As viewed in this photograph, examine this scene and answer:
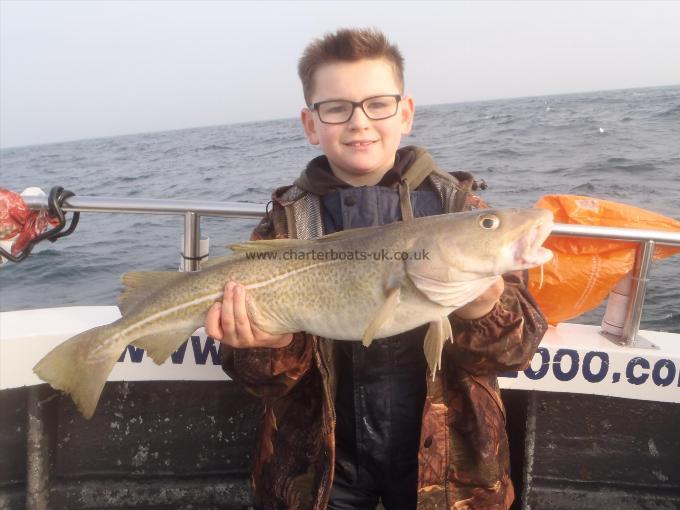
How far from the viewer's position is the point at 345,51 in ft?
8.60

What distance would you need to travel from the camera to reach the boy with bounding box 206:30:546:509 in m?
2.38

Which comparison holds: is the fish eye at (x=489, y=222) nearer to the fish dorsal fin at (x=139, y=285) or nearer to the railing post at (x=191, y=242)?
the fish dorsal fin at (x=139, y=285)

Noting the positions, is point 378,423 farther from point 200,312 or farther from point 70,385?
point 70,385

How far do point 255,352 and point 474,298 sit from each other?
109cm

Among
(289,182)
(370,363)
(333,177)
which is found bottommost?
(289,182)

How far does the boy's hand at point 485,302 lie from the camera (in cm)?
228

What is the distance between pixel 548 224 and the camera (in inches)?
87.1

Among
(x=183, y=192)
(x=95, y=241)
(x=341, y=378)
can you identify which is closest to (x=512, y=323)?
(x=341, y=378)

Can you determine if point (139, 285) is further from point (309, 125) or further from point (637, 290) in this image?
point (637, 290)

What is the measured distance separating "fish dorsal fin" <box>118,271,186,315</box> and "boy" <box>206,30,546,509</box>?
1.40 ft

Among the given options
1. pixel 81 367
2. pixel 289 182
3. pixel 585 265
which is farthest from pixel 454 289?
pixel 289 182

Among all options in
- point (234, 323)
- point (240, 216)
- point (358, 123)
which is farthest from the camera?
point (240, 216)

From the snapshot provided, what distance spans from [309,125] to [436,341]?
140cm

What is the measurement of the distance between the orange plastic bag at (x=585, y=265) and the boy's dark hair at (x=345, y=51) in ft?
4.42
